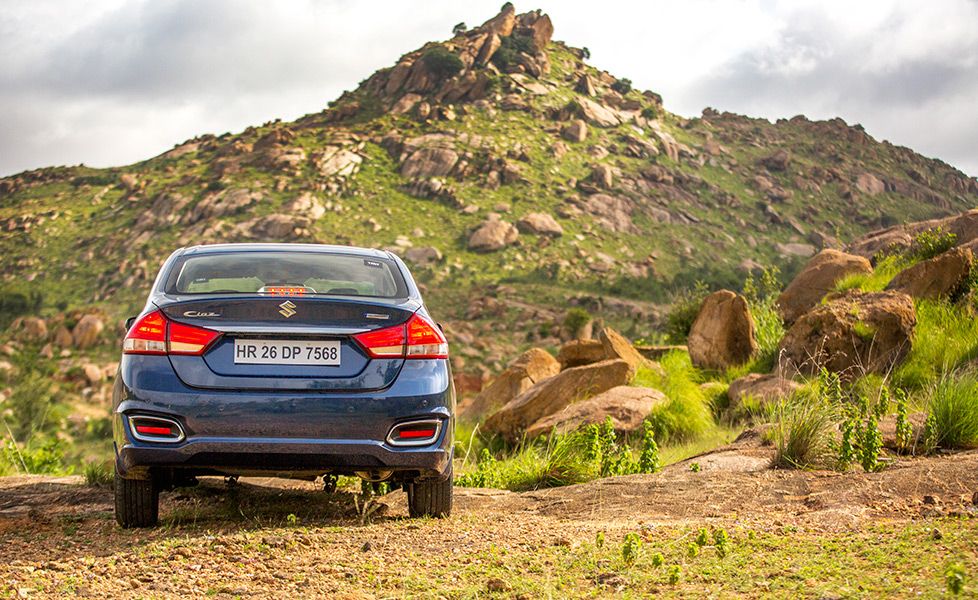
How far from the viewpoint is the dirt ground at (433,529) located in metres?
4.06

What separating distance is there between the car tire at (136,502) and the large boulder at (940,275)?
9877 mm

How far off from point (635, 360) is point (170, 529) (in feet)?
33.2

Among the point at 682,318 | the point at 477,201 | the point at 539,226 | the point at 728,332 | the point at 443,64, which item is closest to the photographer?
the point at 728,332

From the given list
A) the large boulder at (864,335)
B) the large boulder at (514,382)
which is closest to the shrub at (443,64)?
the large boulder at (514,382)

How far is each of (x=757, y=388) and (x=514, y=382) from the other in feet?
19.0

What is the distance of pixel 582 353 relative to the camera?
15.9 metres

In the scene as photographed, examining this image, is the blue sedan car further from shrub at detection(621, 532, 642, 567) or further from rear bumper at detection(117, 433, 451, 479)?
shrub at detection(621, 532, 642, 567)

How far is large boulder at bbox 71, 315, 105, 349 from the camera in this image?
48469 mm

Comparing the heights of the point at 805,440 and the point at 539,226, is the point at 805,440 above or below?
below

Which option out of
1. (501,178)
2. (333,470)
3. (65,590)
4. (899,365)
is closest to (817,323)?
(899,365)

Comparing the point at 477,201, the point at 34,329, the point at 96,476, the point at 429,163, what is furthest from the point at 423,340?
the point at 429,163

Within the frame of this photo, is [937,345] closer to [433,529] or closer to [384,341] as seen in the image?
[433,529]

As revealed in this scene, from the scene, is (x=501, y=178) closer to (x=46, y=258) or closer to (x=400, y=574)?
(x=46, y=258)

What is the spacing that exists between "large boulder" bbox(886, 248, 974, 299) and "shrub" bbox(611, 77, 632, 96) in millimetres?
95949
